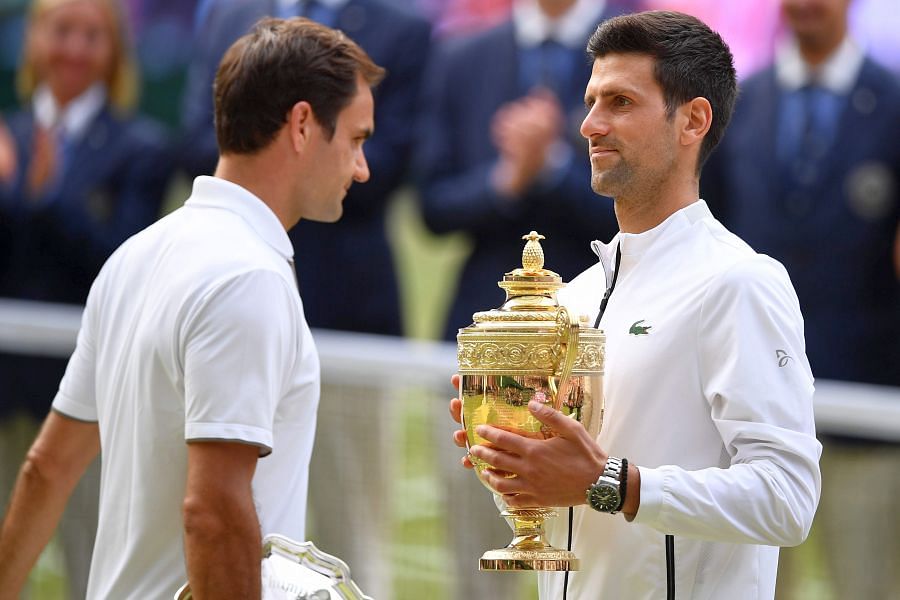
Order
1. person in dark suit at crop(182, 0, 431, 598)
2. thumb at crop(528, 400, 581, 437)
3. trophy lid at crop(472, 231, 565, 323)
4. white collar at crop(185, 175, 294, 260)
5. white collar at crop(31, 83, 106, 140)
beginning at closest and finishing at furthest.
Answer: thumb at crop(528, 400, 581, 437) < trophy lid at crop(472, 231, 565, 323) < white collar at crop(185, 175, 294, 260) < person in dark suit at crop(182, 0, 431, 598) < white collar at crop(31, 83, 106, 140)

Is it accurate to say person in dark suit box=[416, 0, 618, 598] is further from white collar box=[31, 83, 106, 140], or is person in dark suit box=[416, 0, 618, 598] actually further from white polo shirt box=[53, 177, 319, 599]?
white polo shirt box=[53, 177, 319, 599]

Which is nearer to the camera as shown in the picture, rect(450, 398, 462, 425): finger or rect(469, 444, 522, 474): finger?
rect(469, 444, 522, 474): finger

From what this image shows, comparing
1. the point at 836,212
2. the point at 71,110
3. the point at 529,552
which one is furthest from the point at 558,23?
the point at 529,552

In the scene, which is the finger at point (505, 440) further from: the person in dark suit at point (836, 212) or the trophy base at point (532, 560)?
the person in dark suit at point (836, 212)

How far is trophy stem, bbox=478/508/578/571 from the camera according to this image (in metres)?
2.33

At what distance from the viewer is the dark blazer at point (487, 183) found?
5816mm

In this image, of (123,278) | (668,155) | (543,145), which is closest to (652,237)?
(668,155)

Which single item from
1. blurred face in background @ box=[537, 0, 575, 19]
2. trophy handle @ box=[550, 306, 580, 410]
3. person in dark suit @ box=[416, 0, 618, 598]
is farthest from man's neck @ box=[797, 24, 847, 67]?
trophy handle @ box=[550, 306, 580, 410]

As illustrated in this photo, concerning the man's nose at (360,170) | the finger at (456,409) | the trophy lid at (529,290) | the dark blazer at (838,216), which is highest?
the dark blazer at (838,216)

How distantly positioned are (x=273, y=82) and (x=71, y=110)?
4.76 meters

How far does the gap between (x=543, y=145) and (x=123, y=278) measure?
343cm

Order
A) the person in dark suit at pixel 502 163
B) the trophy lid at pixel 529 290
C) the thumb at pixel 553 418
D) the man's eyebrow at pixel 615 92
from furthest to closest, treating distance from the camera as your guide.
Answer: the person in dark suit at pixel 502 163 < the man's eyebrow at pixel 615 92 < the trophy lid at pixel 529 290 < the thumb at pixel 553 418

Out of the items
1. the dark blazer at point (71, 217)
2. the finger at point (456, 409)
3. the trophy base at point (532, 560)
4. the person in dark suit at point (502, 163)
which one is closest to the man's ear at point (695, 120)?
the finger at point (456, 409)

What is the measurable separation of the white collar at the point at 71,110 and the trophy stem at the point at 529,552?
545 cm
